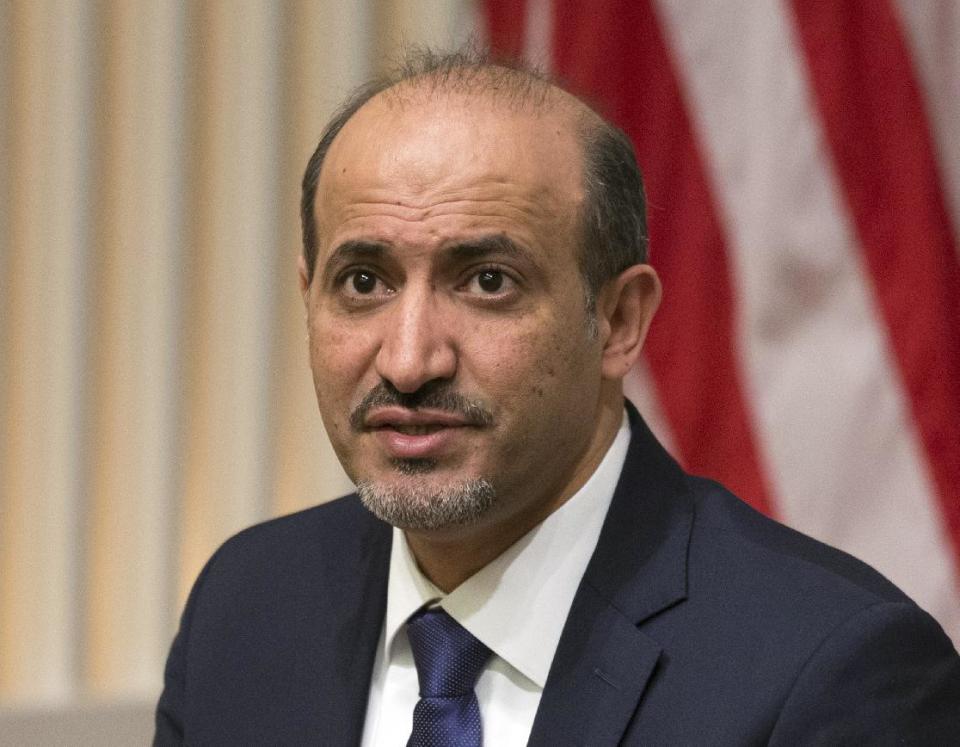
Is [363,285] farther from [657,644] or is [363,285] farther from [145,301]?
[145,301]

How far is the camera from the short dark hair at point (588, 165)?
5.49 ft

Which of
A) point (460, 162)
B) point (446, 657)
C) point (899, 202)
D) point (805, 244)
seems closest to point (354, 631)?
point (446, 657)

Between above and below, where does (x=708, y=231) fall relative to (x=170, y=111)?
below

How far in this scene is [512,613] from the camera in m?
1.68

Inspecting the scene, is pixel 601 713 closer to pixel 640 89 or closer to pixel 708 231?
pixel 708 231

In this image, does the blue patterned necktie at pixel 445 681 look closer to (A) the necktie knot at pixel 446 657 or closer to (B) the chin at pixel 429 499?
(A) the necktie knot at pixel 446 657

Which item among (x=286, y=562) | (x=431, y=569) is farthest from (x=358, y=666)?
(x=286, y=562)

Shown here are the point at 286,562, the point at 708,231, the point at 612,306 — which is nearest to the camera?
the point at 612,306

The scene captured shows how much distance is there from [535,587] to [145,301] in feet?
4.14

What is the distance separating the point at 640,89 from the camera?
2605 mm

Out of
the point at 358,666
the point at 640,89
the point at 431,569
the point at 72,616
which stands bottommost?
the point at 72,616

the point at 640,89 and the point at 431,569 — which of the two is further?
the point at 640,89

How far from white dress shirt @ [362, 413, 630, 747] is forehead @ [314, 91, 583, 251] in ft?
1.22

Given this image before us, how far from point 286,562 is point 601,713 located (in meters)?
0.66
